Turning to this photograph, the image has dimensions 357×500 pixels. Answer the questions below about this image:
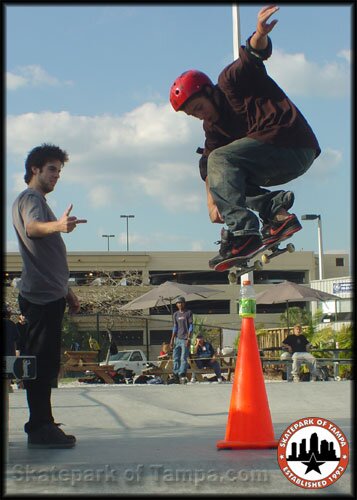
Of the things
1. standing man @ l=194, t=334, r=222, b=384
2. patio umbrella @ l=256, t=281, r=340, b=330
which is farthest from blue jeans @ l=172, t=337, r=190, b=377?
patio umbrella @ l=256, t=281, r=340, b=330

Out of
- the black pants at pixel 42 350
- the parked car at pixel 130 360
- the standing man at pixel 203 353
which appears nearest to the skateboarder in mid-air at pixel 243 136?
the black pants at pixel 42 350

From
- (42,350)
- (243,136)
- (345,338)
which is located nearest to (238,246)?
(243,136)

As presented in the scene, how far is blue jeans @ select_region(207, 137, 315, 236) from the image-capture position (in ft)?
14.2

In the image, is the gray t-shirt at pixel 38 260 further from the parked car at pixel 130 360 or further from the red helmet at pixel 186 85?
the parked car at pixel 130 360

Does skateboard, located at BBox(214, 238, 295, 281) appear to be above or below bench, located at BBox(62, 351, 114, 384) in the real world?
above

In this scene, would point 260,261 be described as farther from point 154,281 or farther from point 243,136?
point 154,281

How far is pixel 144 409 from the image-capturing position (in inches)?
271

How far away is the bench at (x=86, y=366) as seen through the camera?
16203mm

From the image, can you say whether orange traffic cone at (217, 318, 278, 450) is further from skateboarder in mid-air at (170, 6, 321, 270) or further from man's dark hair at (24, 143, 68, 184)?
man's dark hair at (24, 143, 68, 184)

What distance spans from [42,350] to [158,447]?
3.33 feet

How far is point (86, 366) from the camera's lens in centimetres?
1681

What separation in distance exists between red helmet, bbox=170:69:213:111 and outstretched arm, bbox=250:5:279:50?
416 millimetres

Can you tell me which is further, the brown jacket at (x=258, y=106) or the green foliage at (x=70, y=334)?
the green foliage at (x=70, y=334)

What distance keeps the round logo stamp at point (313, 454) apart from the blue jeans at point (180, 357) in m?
10.1
